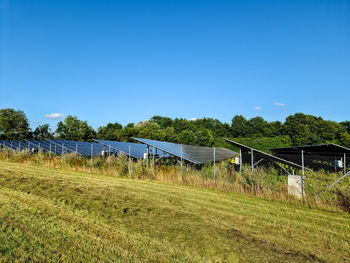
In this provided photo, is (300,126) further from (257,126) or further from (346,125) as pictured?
(346,125)

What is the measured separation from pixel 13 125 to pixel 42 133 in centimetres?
613

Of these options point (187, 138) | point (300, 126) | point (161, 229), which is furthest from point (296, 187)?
point (300, 126)

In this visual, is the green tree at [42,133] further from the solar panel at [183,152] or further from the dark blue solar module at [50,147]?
the solar panel at [183,152]

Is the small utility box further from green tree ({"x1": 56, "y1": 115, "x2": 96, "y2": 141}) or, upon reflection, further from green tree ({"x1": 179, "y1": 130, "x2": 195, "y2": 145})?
green tree ({"x1": 56, "y1": 115, "x2": 96, "y2": 141})

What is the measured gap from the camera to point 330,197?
7.64 meters

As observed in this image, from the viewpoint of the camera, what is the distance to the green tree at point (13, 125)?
162ft

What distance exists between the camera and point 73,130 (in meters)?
53.3

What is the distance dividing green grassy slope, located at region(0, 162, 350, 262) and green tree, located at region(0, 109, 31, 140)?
2032 inches

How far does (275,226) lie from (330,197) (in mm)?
3470

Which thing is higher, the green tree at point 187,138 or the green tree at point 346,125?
the green tree at point 346,125

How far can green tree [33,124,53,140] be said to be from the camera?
174 ft

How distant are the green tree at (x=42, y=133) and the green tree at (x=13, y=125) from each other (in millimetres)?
1466

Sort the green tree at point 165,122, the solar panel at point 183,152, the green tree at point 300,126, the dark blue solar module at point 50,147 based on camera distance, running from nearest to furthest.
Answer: the solar panel at point 183,152 < the dark blue solar module at point 50,147 < the green tree at point 300,126 < the green tree at point 165,122

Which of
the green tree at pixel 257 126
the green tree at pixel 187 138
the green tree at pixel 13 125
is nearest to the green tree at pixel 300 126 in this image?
the green tree at pixel 257 126
